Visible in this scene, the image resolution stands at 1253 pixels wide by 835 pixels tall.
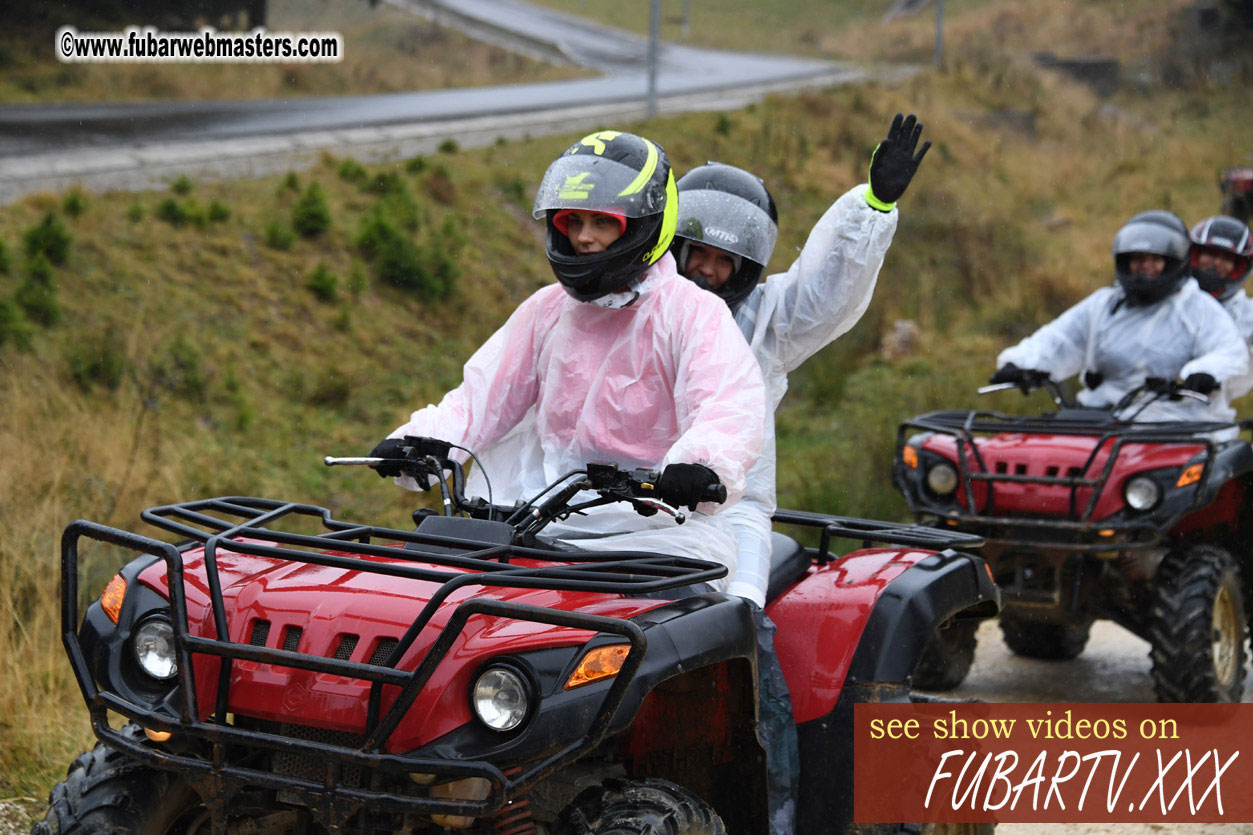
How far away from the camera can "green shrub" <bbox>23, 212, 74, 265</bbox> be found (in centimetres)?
1146

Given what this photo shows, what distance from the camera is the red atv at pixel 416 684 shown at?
289 centimetres

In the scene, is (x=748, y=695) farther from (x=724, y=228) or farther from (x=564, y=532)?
(x=724, y=228)

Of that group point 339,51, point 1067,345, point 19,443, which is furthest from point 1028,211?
point 19,443

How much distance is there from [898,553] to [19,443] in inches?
221

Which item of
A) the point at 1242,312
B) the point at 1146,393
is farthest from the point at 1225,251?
the point at 1146,393

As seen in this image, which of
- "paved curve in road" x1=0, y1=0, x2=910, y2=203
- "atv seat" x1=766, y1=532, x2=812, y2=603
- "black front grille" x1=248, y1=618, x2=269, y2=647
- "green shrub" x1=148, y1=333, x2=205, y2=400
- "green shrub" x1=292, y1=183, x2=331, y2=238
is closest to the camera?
"black front grille" x1=248, y1=618, x2=269, y2=647

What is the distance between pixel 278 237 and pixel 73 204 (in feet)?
6.73

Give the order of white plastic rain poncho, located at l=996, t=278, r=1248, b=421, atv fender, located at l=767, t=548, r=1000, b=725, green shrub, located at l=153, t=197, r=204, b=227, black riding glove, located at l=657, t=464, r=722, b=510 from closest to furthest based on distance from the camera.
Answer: black riding glove, located at l=657, t=464, r=722, b=510
atv fender, located at l=767, t=548, r=1000, b=725
white plastic rain poncho, located at l=996, t=278, r=1248, b=421
green shrub, located at l=153, t=197, r=204, b=227

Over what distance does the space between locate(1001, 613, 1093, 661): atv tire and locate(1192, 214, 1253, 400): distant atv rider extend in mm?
2165

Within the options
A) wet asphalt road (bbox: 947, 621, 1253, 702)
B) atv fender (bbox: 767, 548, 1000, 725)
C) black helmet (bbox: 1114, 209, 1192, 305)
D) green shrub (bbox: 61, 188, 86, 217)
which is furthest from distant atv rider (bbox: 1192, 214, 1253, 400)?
green shrub (bbox: 61, 188, 86, 217)

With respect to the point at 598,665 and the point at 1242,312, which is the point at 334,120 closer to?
the point at 1242,312

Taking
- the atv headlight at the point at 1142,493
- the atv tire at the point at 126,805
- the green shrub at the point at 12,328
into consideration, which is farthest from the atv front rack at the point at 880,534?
the green shrub at the point at 12,328

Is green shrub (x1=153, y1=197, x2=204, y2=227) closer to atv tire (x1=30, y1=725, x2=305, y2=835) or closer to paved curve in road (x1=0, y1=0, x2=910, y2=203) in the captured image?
paved curve in road (x1=0, y1=0, x2=910, y2=203)

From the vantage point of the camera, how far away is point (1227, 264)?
872cm
